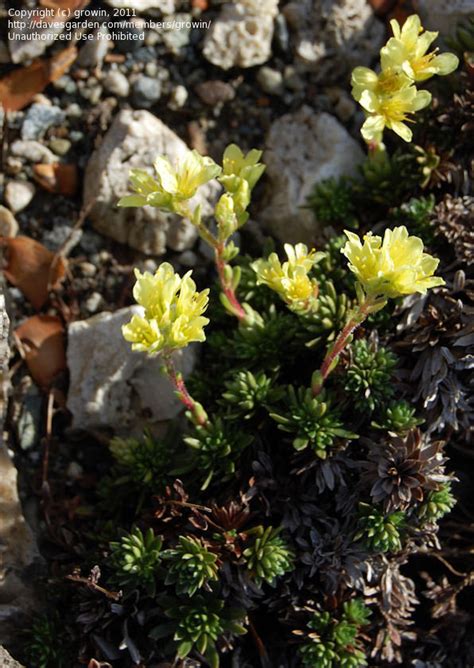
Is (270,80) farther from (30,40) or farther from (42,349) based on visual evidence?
(42,349)

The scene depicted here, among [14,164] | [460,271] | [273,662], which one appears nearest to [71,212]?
[14,164]

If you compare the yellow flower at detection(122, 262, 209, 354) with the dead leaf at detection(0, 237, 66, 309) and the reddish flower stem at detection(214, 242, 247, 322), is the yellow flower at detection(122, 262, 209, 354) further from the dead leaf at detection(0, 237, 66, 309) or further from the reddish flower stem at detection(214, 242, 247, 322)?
the dead leaf at detection(0, 237, 66, 309)

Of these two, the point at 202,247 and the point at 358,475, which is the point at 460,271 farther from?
the point at 202,247

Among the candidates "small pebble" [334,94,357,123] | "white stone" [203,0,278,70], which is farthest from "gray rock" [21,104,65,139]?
"small pebble" [334,94,357,123]

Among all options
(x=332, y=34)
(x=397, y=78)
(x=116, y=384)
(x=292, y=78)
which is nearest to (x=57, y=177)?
(x=116, y=384)

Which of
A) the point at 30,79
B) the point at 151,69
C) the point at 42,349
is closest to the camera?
the point at 42,349

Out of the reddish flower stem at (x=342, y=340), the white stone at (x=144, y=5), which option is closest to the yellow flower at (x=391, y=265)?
the reddish flower stem at (x=342, y=340)
